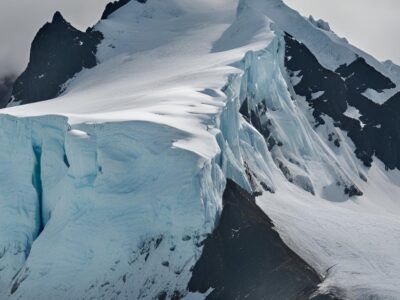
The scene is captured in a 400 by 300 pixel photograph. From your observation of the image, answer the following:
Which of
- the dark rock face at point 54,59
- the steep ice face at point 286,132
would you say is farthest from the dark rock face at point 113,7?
the steep ice face at point 286,132

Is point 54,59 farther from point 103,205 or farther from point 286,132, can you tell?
point 103,205

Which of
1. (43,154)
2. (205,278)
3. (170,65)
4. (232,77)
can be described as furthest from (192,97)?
(170,65)

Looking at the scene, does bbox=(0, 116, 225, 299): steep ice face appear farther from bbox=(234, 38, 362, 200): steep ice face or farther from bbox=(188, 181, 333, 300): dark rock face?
bbox=(234, 38, 362, 200): steep ice face

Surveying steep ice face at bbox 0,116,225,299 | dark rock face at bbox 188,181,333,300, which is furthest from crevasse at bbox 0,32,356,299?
dark rock face at bbox 188,181,333,300

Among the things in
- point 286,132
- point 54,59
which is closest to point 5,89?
point 54,59

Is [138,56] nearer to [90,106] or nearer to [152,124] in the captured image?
[90,106]

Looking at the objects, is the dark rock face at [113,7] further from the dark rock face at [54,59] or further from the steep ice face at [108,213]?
the steep ice face at [108,213]

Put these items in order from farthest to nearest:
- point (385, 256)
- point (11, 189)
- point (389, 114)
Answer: point (389, 114), point (385, 256), point (11, 189)
